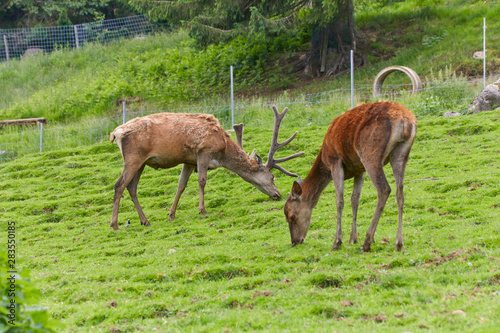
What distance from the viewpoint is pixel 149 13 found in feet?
80.5

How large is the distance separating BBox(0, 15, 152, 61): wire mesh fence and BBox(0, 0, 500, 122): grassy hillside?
464 centimetres

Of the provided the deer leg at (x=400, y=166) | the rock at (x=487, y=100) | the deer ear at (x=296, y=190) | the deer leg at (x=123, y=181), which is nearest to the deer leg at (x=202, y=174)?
the deer leg at (x=123, y=181)

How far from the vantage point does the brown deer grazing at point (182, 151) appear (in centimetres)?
1173

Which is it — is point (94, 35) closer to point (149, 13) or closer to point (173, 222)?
point (149, 13)

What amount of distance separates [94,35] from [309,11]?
18.3m

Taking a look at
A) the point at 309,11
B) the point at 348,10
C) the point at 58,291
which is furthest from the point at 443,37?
the point at 58,291

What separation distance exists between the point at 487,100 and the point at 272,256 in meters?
11.1

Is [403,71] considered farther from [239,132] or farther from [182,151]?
[182,151]

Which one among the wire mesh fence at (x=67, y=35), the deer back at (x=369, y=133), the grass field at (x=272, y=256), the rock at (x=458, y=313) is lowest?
the grass field at (x=272, y=256)

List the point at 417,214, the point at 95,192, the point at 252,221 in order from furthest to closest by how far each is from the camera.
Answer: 1. the point at 95,192
2. the point at 252,221
3. the point at 417,214

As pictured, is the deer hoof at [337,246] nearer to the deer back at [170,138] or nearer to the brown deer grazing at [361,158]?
the brown deer grazing at [361,158]

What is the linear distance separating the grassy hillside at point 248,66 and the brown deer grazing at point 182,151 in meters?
11.4

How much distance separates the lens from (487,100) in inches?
653

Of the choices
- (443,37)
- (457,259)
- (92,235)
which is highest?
(443,37)
